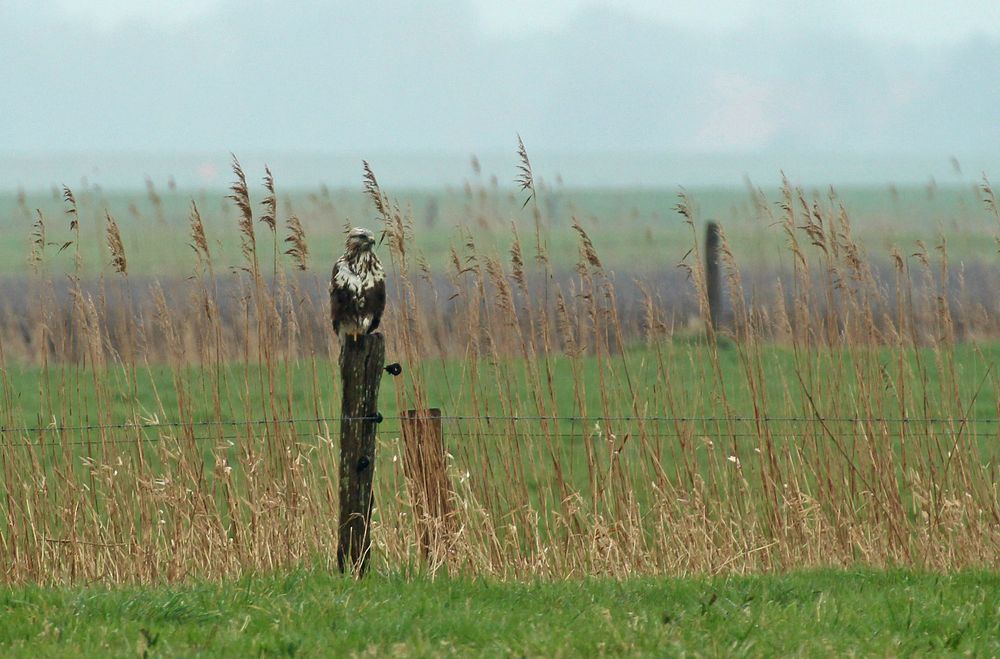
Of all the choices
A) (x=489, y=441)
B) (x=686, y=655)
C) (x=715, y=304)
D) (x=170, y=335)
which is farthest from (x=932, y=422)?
(x=715, y=304)

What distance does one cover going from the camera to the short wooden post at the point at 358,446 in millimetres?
5613

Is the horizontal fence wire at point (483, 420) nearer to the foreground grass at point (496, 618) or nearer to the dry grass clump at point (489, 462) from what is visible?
the dry grass clump at point (489, 462)

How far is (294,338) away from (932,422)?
11.0 feet

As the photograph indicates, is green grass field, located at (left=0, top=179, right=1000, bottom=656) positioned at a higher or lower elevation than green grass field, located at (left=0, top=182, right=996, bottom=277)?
lower

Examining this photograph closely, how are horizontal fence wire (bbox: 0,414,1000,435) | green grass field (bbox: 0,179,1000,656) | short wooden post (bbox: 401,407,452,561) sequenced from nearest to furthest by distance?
1. green grass field (bbox: 0,179,1000,656)
2. short wooden post (bbox: 401,407,452,561)
3. horizontal fence wire (bbox: 0,414,1000,435)

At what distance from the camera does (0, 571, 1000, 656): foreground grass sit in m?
4.30

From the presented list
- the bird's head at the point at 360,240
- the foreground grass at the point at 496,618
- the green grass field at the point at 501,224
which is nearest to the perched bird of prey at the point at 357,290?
the bird's head at the point at 360,240

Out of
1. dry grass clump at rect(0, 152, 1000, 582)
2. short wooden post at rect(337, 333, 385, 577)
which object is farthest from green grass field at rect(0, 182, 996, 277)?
short wooden post at rect(337, 333, 385, 577)

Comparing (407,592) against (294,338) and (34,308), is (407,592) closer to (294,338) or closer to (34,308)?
(294,338)

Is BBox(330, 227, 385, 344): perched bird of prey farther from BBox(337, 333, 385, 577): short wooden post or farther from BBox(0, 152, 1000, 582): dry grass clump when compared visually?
BBox(0, 152, 1000, 582): dry grass clump

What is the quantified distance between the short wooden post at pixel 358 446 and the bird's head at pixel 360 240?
42 centimetres

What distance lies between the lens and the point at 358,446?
5.62 metres

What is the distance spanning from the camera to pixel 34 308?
22.4 feet

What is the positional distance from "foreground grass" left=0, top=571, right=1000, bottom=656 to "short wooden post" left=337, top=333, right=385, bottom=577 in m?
0.27
